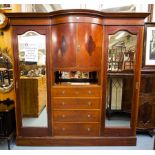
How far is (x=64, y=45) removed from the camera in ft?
7.25

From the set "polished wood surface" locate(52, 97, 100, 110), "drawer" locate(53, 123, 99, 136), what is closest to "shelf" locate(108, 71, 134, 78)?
"polished wood surface" locate(52, 97, 100, 110)

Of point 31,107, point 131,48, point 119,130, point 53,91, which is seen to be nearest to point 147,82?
point 131,48

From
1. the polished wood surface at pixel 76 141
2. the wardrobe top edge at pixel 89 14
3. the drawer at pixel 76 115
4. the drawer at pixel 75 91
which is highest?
the wardrobe top edge at pixel 89 14

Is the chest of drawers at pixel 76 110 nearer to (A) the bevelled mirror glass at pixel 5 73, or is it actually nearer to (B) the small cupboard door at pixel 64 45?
(B) the small cupboard door at pixel 64 45

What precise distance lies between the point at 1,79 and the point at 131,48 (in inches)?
85.2

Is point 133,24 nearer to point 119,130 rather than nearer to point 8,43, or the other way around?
point 119,130

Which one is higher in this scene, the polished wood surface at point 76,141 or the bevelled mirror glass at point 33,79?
the bevelled mirror glass at point 33,79

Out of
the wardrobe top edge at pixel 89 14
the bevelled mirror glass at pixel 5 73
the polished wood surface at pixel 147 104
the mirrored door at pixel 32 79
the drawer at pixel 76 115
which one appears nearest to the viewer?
the wardrobe top edge at pixel 89 14

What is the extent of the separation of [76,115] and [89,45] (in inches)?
40.5

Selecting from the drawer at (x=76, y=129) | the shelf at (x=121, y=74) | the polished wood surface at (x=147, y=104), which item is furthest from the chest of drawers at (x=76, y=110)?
the polished wood surface at (x=147, y=104)

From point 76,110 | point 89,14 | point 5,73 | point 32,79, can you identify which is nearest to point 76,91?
point 76,110

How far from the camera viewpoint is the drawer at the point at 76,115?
2.38m

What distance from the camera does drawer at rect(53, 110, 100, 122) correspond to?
238 centimetres

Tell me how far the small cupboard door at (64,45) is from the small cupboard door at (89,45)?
8cm
